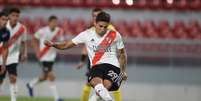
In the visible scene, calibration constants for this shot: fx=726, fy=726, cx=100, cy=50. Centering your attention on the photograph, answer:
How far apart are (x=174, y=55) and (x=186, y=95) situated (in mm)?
1418

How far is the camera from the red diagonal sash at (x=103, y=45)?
10.6m

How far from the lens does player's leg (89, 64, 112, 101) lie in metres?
10.0

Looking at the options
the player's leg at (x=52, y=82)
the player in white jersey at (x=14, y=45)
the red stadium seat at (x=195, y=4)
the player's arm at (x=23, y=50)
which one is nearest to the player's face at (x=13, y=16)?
the player in white jersey at (x=14, y=45)

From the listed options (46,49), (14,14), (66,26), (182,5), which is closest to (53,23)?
(46,49)

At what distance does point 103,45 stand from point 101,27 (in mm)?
295

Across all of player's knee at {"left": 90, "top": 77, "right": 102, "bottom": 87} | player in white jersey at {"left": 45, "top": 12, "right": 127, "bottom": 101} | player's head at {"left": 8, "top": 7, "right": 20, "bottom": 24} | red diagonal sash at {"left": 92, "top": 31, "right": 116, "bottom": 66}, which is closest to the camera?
player's knee at {"left": 90, "top": 77, "right": 102, "bottom": 87}

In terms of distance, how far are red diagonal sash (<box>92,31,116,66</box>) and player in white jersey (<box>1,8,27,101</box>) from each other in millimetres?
2927

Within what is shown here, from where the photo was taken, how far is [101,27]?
1044 centimetres

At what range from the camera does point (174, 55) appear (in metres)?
18.2

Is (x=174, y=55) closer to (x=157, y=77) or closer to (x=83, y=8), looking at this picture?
(x=157, y=77)

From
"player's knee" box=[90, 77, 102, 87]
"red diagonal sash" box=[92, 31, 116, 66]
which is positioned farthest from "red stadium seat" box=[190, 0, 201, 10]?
"player's knee" box=[90, 77, 102, 87]

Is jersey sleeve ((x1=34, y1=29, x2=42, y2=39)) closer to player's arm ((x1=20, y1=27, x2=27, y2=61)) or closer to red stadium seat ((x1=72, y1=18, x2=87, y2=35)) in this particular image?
player's arm ((x1=20, y1=27, x2=27, y2=61))

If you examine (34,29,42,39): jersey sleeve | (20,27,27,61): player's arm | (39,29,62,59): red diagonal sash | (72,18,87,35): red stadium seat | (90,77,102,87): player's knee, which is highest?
(90,77,102,87): player's knee

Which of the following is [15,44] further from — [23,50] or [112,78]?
[112,78]
